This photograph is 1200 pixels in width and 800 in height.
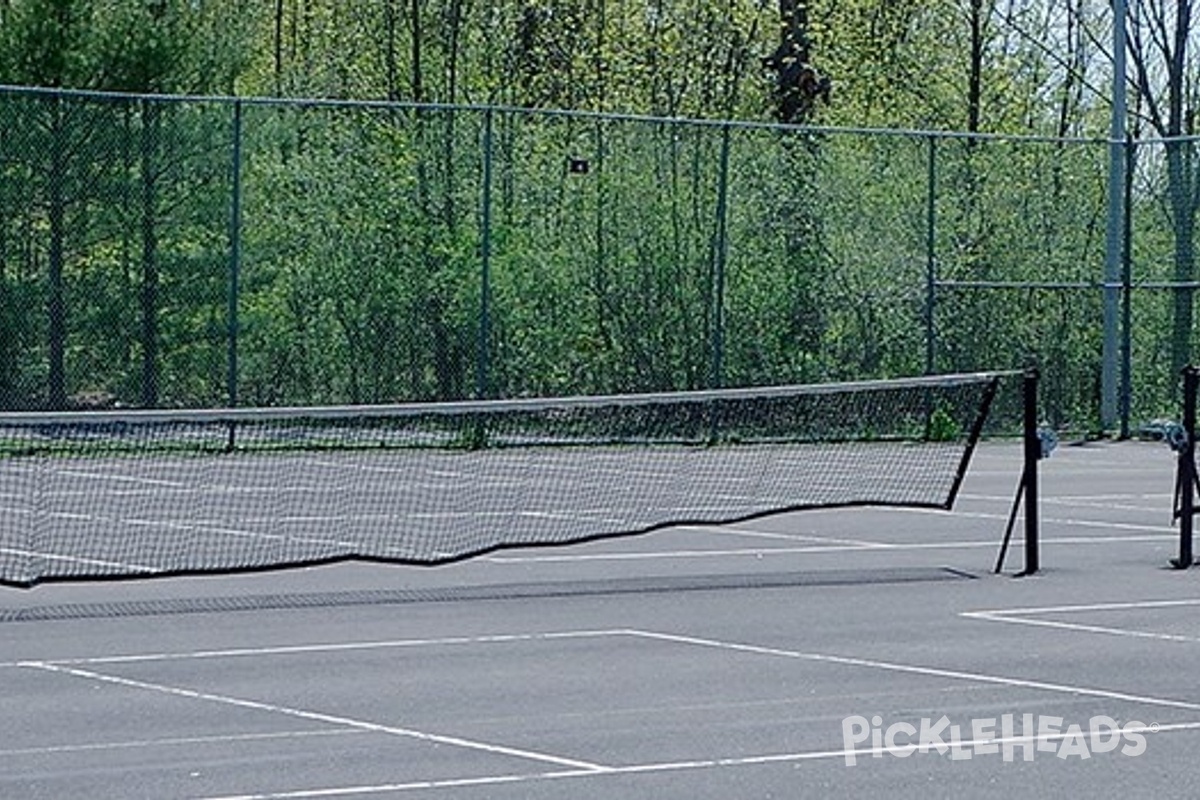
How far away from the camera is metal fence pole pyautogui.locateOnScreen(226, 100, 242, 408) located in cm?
2650

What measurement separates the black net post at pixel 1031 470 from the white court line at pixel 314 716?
256 inches

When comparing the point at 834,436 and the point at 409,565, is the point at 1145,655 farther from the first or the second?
the point at 834,436

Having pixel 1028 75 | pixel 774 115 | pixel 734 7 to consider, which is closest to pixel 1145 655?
pixel 774 115

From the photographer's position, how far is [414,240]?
2805 cm

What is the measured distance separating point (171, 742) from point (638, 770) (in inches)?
72.0

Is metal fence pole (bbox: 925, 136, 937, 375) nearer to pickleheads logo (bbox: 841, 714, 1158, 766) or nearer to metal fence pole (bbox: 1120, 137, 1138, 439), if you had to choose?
metal fence pole (bbox: 1120, 137, 1138, 439)

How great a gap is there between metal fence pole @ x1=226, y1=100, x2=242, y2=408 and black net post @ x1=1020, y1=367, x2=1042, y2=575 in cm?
1195

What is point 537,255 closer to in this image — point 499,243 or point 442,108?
point 499,243

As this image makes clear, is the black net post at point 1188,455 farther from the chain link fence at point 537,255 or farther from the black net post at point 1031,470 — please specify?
the chain link fence at point 537,255

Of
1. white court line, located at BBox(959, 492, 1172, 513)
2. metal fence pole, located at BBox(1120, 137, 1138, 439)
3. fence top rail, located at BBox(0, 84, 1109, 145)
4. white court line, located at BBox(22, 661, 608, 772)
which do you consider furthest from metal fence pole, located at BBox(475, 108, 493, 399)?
white court line, located at BBox(22, 661, 608, 772)

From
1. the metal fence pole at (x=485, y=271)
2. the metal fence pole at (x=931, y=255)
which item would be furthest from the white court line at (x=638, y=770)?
the metal fence pole at (x=931, y=255)

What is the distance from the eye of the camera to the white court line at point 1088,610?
1351 centimetres

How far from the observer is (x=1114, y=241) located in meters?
31.1

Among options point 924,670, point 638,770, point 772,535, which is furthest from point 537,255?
point 638,770
